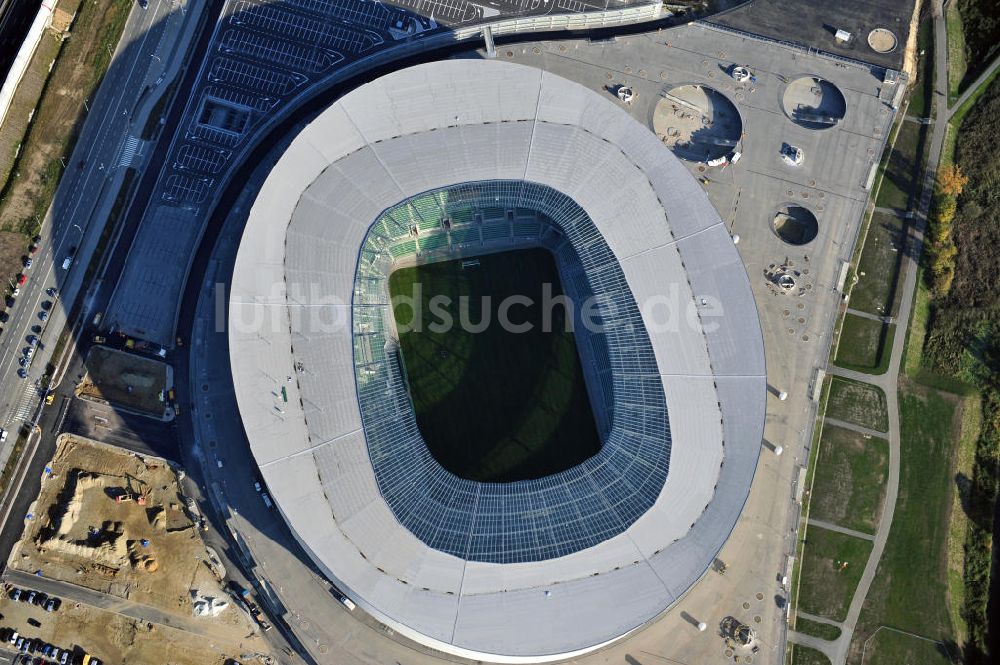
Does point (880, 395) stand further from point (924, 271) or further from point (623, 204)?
point (623, 204)

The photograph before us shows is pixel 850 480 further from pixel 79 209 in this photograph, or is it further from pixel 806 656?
pixel 79 209

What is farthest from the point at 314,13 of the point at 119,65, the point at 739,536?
the point at 739,536

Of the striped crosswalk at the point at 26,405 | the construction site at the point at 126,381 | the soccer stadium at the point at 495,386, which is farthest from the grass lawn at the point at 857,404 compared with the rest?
the striped crosswalk at the point at 26,405

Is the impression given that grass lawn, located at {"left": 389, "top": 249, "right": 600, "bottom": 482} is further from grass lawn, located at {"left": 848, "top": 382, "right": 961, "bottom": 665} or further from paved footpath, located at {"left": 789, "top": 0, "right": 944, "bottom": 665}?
grass lawn, located at {"left": 848, "top": 382, "right": 961, "bottom": 665}

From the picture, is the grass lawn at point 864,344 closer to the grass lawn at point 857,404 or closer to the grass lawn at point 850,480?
the grass lawn at point 857,404

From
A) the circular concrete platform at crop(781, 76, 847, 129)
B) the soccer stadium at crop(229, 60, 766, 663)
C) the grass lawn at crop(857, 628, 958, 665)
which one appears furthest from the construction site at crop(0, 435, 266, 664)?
the circular concrete platform at crop(781, 76, 847, 129)

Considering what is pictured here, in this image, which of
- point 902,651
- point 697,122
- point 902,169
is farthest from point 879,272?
point 902,651
